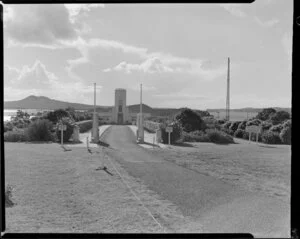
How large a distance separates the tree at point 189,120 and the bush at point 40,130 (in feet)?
21.8

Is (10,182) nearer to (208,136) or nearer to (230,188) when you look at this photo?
(230,188)

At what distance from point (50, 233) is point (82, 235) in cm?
45

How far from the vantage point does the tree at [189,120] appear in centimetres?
1658

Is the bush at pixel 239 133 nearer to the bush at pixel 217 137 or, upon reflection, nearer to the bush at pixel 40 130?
the bush at pixel 217 137

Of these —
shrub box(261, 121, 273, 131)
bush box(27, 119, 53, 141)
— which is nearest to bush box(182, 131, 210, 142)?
shrub box(261, 121, 273, 131)

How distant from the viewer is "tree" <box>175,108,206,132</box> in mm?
16578

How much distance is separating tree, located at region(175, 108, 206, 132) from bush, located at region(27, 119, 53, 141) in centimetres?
666

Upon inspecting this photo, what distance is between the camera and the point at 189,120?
55.0 feet

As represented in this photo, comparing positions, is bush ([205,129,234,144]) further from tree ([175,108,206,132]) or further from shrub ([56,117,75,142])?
shrub ([56,117,75,142])

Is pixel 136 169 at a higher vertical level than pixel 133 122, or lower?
lower

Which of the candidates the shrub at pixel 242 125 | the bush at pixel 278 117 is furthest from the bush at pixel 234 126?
the bush at pixel 278 117

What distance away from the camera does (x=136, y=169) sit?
8.59m

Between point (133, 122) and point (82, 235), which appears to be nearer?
point (82, 235)
